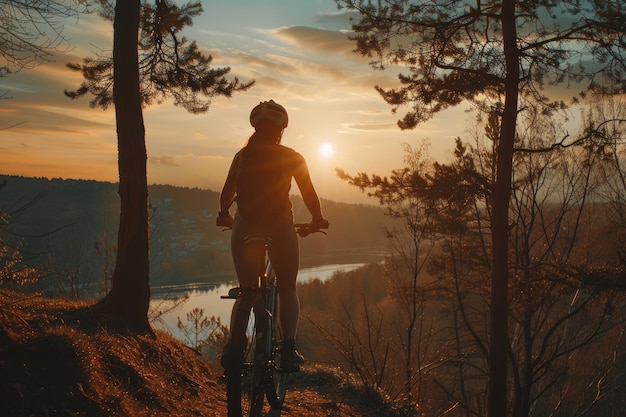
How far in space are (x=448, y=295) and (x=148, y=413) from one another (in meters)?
17.3

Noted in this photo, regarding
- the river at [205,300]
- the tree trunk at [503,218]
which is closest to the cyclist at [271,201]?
the tree trunk at [503,218]

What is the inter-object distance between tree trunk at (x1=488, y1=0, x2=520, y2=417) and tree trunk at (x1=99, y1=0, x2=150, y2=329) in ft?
20.4

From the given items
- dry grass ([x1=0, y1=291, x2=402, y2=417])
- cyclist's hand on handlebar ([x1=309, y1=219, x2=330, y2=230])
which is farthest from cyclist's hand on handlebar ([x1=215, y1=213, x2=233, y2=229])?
dry grass ([x1=0, y1=291, x2=402, y2=417])

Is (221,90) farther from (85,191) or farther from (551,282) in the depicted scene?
(85,191)

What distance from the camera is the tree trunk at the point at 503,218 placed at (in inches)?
403

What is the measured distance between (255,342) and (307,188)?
46.2 inches

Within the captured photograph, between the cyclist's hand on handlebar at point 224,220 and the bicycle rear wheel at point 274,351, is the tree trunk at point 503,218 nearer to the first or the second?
the bicycle rear wheel at point 274,351

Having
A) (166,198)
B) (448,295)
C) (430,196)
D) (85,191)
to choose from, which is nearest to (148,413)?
(430,196)

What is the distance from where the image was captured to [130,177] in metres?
6.95

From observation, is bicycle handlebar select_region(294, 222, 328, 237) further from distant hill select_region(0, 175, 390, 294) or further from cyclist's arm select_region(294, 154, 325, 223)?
distant hill select_region(0, 175, 390, 294)

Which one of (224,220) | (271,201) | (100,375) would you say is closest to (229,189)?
(224,220)

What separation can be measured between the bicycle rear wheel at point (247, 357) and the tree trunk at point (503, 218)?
7290mm

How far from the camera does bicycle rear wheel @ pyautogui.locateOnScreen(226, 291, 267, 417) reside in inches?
147

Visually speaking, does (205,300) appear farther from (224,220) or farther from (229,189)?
(229,189)
